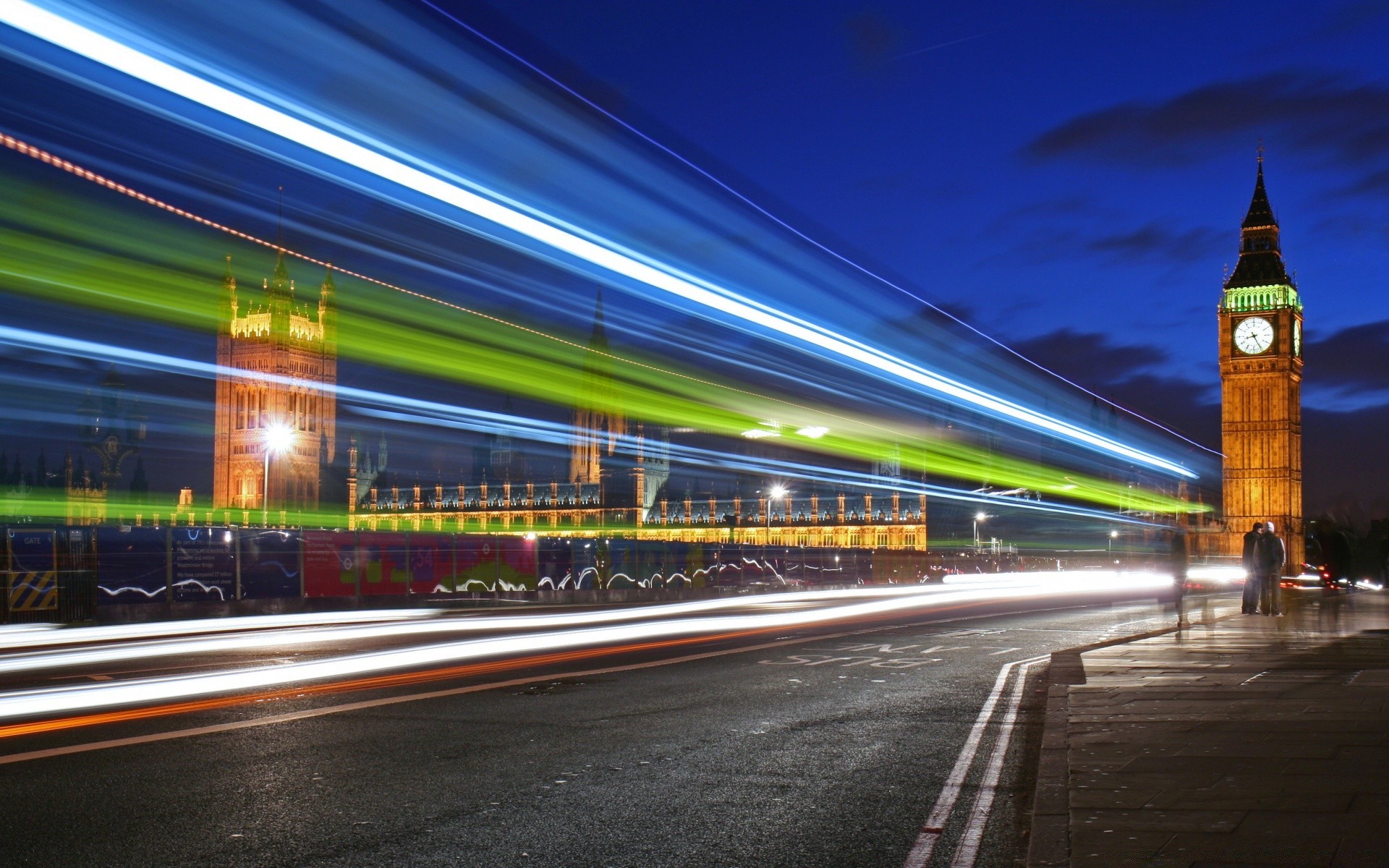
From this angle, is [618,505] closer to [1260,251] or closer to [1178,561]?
[1260,251]

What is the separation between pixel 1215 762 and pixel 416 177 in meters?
17.8

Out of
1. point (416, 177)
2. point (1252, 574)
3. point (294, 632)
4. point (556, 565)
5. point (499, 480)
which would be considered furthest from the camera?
point (499, 480)

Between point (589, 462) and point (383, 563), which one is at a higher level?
point (589, 462)

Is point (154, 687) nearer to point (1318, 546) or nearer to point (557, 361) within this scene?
point (1318, 546)

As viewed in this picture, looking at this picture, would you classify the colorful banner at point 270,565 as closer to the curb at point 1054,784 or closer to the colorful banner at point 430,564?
the colorful banner at point 430,564

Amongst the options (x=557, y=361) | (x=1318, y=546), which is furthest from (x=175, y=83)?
(x=557, y=361)

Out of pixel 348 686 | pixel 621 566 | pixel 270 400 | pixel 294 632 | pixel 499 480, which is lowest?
pixel 621 566

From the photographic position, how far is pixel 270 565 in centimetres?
2741

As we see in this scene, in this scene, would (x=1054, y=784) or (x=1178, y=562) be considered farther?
(x=1178, y=562)

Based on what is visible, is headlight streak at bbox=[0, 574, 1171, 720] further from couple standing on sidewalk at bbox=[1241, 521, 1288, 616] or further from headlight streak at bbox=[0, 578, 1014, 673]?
headlight streak at bbox=[0, 578, 1014, 673]

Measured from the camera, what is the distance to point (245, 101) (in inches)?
725

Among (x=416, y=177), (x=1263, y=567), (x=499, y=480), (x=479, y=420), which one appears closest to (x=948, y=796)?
(x=1263, y=567)

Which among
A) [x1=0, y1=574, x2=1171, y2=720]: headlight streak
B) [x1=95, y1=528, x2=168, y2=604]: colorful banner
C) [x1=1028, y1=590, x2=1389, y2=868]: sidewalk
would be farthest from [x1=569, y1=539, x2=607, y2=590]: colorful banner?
[x1=1028, y1=590, x2=1389, y2=868]: sidewalk

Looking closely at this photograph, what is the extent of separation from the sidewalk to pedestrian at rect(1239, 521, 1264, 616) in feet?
24.7
